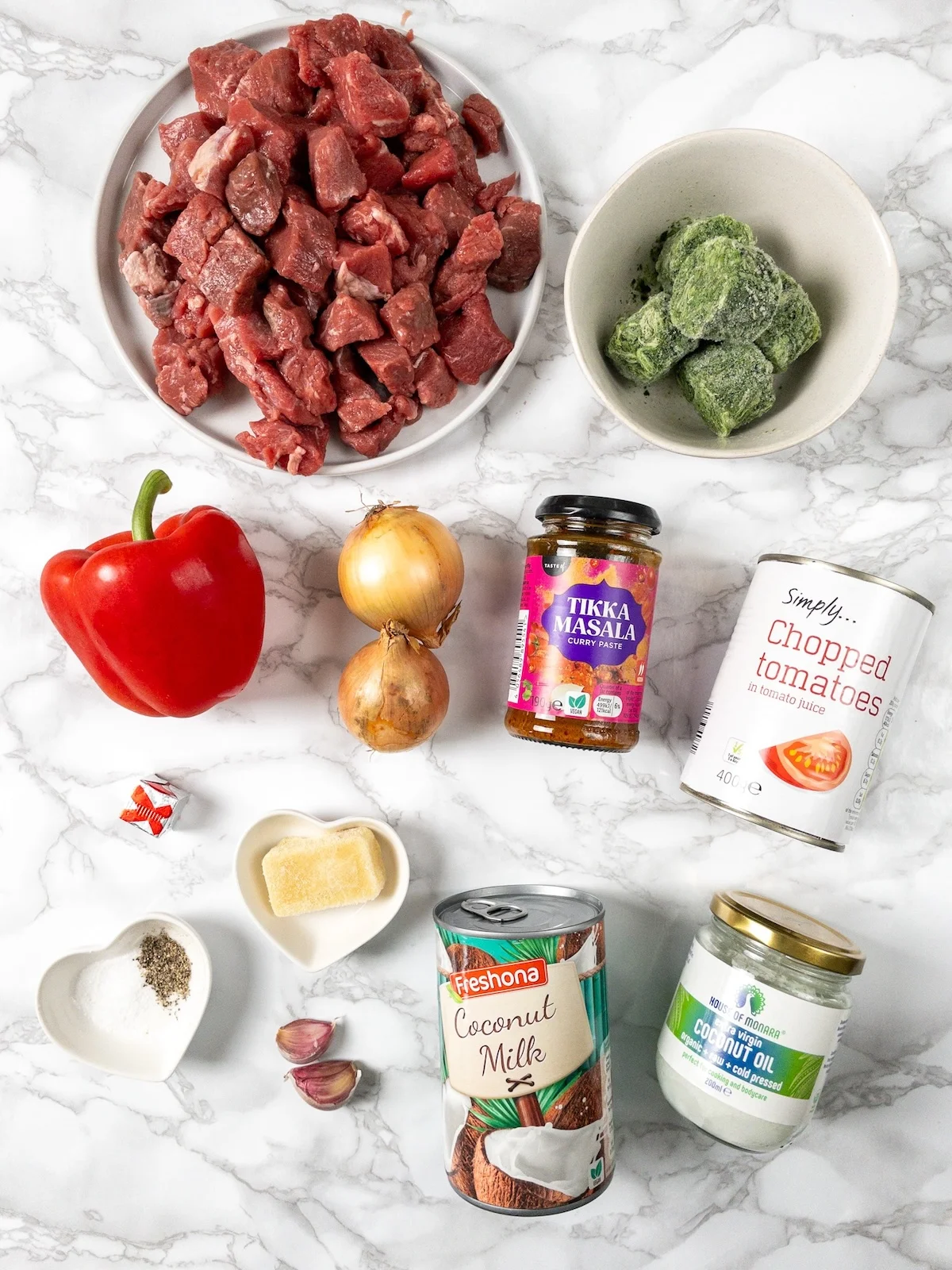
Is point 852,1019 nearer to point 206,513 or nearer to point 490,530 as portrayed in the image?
point 490,530

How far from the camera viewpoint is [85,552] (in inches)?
45.8

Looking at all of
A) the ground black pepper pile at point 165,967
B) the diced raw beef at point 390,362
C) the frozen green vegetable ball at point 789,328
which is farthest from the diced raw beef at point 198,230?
the ground black pepper pile at point 165,967

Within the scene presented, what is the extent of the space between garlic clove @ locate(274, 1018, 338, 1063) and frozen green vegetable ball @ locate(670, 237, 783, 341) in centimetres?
108

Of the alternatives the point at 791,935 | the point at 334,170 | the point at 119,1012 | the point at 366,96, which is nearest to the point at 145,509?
the point at 334,170

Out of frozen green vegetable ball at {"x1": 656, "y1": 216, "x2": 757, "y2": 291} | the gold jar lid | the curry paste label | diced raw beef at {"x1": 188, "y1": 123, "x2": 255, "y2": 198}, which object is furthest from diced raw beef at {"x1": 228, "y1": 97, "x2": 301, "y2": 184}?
the gold jar lid

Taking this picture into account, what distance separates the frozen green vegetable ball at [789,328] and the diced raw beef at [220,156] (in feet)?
2.27

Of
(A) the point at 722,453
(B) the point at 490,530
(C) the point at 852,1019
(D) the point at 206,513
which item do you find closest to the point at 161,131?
(D) the point at 206,513

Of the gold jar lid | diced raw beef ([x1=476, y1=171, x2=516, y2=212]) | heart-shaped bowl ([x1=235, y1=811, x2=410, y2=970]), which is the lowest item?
heart-shaped bowl ([x1=235, y1=811, x2=410, y2=970])

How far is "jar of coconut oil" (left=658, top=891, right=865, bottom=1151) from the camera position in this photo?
1.03 m

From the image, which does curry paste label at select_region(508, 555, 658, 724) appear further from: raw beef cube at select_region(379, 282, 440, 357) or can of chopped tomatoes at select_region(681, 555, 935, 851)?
raw beef cube at select_region(379, 282, 440, 357)

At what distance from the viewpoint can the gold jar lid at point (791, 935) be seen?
102 centimetres

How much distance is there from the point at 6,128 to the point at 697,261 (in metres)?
0.99

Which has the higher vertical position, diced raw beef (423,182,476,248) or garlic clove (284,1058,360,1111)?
diced raw beef (423,182,476,248)

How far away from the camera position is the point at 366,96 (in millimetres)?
1090
